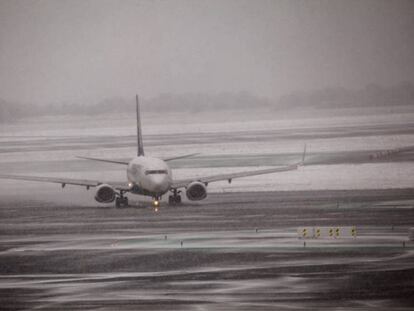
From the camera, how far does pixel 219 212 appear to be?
66125mm

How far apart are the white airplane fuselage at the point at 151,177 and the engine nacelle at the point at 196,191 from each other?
183 centimetres

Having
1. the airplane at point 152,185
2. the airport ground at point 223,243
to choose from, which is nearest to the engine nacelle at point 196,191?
the airplane at point 152,185

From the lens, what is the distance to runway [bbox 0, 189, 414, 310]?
3469cm

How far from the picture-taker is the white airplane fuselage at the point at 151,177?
230 feet

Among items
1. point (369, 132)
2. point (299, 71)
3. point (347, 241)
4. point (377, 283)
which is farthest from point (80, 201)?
point (299, 71)

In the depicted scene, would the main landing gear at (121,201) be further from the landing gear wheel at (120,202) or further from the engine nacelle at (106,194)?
the engine nacelle at (106,194)

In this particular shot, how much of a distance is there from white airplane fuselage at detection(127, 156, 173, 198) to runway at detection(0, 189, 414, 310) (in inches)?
55.1

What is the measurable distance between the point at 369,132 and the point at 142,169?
3587 inches

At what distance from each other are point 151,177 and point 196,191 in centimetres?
393

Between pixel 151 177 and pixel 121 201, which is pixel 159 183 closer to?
pixel 151 177

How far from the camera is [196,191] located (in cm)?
7275

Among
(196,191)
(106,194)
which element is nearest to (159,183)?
(196,191)

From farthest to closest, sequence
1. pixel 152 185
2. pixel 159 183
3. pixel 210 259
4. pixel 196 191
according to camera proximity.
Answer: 1. pixel 196 191
2. pixel 152 185
3. pixel 159 183
4. pixel 210 259

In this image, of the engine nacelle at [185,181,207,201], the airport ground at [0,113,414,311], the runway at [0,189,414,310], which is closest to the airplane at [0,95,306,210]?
the engine nacelle at [185,181,207,201]
